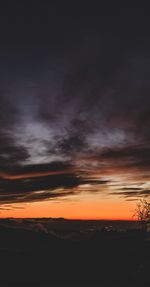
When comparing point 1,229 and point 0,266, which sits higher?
point 1,229

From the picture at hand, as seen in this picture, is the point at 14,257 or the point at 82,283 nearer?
the point at 82,283

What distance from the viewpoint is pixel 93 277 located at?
44750mm

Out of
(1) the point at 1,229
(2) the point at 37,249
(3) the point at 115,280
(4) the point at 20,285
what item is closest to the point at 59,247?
(2) the point at 37,249

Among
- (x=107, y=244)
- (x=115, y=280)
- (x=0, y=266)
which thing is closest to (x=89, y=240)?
(x=107, y=244)

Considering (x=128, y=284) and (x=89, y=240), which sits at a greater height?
(x=89, y=240)

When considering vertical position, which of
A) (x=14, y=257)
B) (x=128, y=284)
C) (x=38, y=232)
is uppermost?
(x=38, y=232)

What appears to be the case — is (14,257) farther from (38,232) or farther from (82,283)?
(38,232)

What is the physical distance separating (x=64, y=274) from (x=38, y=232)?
2215 cm

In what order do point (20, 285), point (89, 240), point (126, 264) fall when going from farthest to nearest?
point (89, 240) < point (126, 264) < point (20, 285)

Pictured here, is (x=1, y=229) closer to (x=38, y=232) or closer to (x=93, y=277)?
(x=38, y=232)

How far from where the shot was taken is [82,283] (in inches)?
1644

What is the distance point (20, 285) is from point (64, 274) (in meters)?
6.50

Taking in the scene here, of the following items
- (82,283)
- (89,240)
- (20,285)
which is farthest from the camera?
(89,240)

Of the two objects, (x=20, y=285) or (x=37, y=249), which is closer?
(x=20, y=285)
